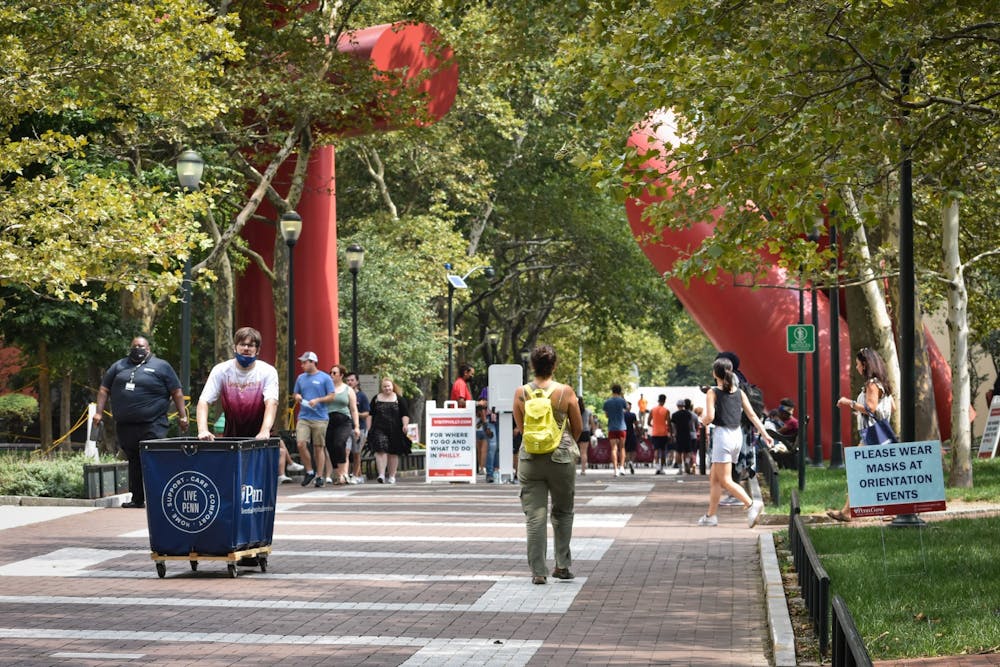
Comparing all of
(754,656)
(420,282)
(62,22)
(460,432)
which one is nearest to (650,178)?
(754,656)

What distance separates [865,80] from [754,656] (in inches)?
224

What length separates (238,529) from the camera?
11719mm

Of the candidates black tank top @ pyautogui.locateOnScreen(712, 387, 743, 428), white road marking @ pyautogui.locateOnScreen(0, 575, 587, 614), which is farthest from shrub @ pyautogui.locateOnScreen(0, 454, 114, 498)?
white road marking @ pyautogui.locateOnScreen(0, 575, 587, 614)

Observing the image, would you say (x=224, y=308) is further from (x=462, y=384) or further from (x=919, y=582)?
(x=919, y=582)

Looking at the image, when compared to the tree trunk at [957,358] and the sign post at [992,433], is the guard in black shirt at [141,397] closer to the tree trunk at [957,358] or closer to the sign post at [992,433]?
the tree trunk at [957,358]

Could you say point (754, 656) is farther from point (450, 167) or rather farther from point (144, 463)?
point (450, 167)

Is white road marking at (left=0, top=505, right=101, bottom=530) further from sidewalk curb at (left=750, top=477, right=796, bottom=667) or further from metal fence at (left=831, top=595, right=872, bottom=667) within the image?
metal fence at (left=831, top=595, right=872, bottom=667)

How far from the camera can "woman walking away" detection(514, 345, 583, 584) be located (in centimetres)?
1168

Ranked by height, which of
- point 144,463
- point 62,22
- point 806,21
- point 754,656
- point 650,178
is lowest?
point 754,656

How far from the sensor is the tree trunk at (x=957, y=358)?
70.8 ft

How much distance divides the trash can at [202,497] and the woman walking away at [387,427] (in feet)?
42.1

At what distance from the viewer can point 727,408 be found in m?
17.1

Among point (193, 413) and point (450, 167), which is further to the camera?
point (450, 167)

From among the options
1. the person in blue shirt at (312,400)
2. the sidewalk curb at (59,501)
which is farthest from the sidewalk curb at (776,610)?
the person in blue shirt at (312,400)
